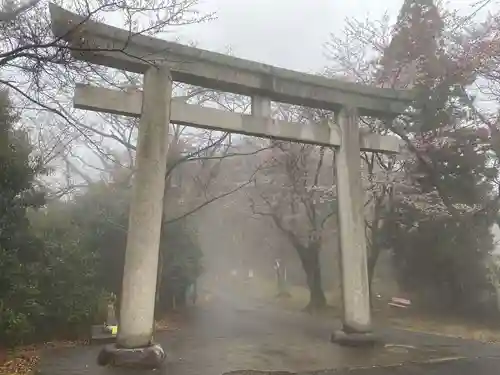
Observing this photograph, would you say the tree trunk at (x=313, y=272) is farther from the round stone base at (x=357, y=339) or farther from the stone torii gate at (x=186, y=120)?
the round stone base at (x=357, y=339)

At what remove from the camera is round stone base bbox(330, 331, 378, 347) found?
11.1 meters

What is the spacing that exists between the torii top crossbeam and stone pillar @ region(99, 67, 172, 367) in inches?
18.0

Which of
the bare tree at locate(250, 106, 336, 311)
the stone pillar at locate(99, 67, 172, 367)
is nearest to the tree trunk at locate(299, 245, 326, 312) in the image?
the bare tree at locate(250, 106, 336, 311)

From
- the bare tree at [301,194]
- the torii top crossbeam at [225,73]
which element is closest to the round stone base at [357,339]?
the torii top crossbeam at [225,73]

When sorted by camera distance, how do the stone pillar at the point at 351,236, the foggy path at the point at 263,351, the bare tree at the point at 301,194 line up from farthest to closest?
the bare tree at the point at 301,194
the stone pillar at the point at 351,236
the foggy path at the point at 263,351

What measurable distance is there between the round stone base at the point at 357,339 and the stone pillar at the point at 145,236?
15.0ft

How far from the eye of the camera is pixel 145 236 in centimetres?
891

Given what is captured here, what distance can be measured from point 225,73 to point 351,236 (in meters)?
4.96

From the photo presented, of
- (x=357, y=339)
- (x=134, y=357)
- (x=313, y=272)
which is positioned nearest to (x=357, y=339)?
(x=357, y=339)

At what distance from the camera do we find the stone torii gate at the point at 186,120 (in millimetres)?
8633

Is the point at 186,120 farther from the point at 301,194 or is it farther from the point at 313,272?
the point at 313,272

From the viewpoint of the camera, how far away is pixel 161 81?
31.3 ft

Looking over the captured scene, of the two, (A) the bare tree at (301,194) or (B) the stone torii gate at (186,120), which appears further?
(A) the bare tree at (301,194)

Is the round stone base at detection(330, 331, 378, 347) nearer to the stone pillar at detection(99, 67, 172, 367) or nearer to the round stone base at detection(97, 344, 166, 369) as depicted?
the stone pillar at detection(99, 67, 172, 367)
